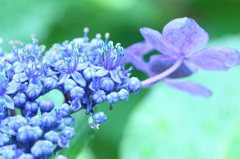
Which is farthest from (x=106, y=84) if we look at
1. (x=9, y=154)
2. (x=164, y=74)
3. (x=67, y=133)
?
(x=9, y=154)

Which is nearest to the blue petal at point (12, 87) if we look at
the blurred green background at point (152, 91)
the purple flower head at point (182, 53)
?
the purple flower head at point (182, 53)

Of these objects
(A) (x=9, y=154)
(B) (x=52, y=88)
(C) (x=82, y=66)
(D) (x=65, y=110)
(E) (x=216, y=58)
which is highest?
(E) (x=216, y=58)

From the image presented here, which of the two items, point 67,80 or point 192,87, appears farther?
point 192,87

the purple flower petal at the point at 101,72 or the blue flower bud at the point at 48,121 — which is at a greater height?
the purple flower petal at the point at 101,72

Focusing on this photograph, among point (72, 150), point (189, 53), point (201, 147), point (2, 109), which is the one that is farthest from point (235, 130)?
point (2, 109)

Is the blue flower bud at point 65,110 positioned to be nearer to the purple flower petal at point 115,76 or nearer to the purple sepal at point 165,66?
the purple flower petal at point 115,76

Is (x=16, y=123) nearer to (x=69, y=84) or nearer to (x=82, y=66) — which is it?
(x=69, y=84)
